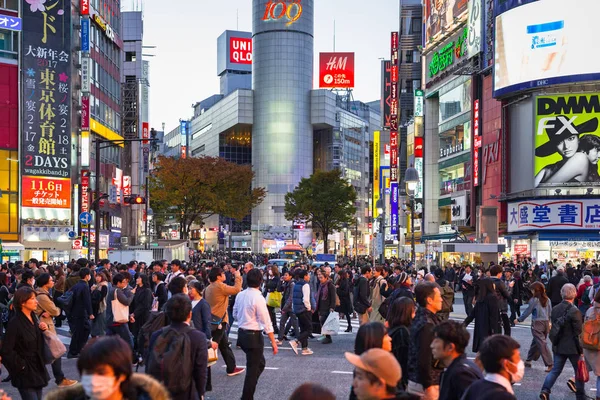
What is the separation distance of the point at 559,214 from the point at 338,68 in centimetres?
8941

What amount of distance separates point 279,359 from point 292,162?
113 metres

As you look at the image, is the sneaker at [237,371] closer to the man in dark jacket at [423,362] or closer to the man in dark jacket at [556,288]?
the man in dark jacket at [423,362]

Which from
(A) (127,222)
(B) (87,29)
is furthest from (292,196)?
(B) (87,29)

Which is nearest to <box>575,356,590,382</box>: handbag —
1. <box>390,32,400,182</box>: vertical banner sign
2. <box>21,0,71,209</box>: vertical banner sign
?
<box>21,0,71,209</box>: vertical banner sign

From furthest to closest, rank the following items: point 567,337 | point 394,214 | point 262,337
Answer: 1. point 394,214
2. point 567,337
3. point 262,337

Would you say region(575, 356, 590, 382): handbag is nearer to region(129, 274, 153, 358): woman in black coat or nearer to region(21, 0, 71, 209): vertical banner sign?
region(129, 274, 153, 358): woman in black coat

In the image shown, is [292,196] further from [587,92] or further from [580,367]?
[580,367]

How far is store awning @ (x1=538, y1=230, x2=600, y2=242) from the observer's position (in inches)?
2096

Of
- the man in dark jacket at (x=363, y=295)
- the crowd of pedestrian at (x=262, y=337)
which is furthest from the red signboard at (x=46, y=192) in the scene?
the man in dark jacket at (x=363, y=295)

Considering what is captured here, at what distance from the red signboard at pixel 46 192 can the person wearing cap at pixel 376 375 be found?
50.0 meters

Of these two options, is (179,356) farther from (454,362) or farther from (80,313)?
(80,313)

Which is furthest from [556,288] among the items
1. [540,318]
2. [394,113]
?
[394,113]

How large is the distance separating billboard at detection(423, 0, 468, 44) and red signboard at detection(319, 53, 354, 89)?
199 ft

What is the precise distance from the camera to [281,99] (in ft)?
420
